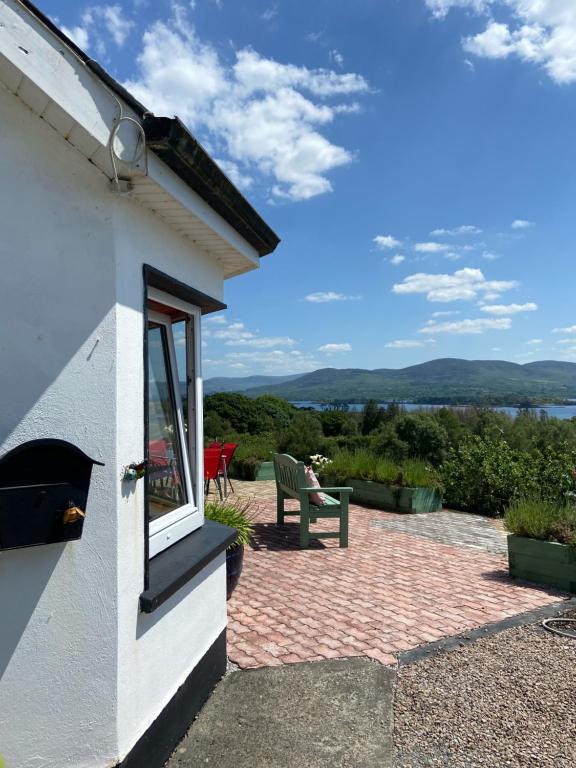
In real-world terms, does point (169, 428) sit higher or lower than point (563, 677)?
higher

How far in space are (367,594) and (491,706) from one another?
191cm

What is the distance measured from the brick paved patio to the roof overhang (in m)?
2.85

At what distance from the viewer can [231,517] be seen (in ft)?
14.9

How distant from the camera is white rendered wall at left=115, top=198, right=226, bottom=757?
2158mm

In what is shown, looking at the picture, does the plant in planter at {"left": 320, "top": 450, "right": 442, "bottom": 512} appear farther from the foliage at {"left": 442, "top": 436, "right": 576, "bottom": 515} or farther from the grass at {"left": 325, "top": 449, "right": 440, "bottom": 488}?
the foliage at {"left": 442, "top": 436, "right": 576, "bottom": 515}

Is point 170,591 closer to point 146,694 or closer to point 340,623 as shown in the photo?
point 146,694

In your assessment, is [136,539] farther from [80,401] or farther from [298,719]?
[298,719]

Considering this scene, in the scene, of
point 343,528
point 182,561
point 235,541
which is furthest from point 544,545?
point 182,561

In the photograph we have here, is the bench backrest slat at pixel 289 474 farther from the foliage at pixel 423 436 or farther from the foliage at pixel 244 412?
the foliage at pixel 244 412

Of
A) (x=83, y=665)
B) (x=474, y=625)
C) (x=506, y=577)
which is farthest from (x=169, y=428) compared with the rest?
(x=506, y=577)

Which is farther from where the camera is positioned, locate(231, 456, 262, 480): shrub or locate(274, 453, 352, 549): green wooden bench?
locate(231, 456, 262, 480): shrub

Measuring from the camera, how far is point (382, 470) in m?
9.44

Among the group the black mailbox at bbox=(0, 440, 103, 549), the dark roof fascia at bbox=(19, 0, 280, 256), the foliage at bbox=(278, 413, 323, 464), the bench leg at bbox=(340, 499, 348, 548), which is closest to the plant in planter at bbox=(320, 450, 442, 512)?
the foliage at bbox=(278, 413, 323, 464)

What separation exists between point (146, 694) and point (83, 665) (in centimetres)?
47
